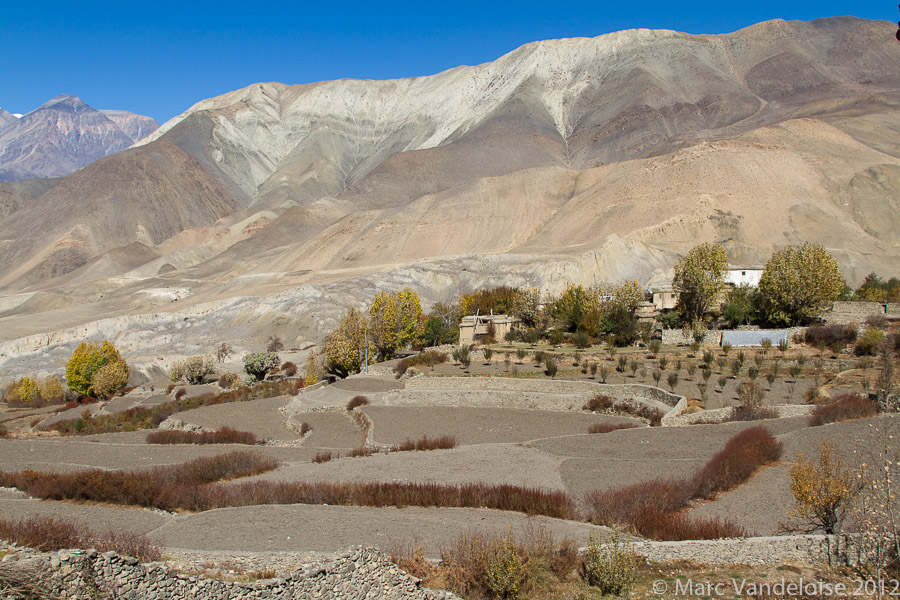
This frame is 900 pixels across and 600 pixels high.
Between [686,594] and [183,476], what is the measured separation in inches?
410

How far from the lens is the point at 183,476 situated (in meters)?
14.1

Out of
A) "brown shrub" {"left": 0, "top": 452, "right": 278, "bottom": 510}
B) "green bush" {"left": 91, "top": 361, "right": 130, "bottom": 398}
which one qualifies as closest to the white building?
"green bush" {"left": 91, "top": 361, "right": 130, "bottom": 398}

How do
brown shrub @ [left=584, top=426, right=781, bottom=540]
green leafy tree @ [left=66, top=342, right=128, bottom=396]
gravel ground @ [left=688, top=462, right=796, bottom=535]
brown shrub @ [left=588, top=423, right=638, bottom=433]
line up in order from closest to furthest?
1. brown shrub @ [left=584, top=426, right=781, bottom=540]
2. gravel ground @ [left=688, top=462, right=796, bottom=535]
3. brown shrub @ [left=588, top=423, right=638, bottom=433]
4. green leafy tree @ [left=66, top=342, right=128, bottom=396]

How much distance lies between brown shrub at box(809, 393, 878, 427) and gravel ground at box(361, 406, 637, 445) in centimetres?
490

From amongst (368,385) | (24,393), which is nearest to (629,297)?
(368,385)

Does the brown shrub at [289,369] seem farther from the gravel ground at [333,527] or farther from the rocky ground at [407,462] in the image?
the gravel ground at [333,527]

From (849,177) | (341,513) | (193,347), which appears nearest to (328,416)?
(341,513)

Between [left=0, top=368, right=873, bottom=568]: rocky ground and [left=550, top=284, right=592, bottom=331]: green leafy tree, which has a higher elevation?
[left=550, top=284, right=592, bottom=331]: green leafy tree

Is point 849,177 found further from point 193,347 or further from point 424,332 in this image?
point 193,347

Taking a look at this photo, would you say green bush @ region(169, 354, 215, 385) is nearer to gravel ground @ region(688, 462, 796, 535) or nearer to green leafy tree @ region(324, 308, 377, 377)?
green leafy tree @ region(324, 308, 377, 377)

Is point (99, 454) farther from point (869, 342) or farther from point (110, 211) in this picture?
point (110, 211)

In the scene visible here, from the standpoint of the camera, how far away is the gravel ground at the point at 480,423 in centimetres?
1902

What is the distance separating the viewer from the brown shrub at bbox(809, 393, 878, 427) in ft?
49.3

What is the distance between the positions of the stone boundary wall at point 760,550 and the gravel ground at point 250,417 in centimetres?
1510
